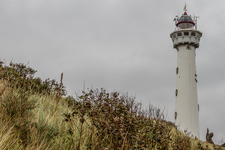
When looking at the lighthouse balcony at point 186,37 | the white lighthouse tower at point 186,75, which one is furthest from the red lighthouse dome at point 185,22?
the lighthouse balcony at point 186,37

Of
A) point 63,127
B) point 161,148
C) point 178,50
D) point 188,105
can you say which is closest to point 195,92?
point 188,105

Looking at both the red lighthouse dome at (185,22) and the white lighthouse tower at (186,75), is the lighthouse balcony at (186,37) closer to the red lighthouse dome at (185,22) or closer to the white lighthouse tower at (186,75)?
the white lighthouse tower at (186,75)

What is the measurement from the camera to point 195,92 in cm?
2072

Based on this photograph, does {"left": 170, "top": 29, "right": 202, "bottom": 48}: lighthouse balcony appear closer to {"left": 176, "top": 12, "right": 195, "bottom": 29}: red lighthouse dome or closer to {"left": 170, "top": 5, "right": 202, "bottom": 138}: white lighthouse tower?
{"left": 170, "top": 5, "right": 202, "bottom": 138}: white lighthouse tower

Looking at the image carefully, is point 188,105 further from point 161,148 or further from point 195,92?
point 161,148

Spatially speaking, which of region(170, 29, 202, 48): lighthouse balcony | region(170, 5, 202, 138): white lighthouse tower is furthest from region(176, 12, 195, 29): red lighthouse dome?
region(170, 29, 202, 48): lighthouse balcony

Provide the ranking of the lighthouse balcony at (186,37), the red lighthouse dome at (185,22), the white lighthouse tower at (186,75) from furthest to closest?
the red lighthouse dome at (185,22)
the lighthouse balcony at (186,37)
the white lighthouse tower at (186,75)

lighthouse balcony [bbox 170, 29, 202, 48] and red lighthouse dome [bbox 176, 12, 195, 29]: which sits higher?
red lighthouse dome [bbox 176, 12, 195, 29]

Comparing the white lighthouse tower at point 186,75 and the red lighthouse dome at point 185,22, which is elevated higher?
the red lighthouse dome at point 185,22

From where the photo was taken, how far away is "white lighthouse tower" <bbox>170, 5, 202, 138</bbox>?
19.8m

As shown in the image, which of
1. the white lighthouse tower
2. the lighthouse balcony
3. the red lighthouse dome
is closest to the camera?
the white lighthouse tower

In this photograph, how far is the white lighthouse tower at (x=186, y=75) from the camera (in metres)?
19.8

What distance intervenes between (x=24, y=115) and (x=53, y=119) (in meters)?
0.71

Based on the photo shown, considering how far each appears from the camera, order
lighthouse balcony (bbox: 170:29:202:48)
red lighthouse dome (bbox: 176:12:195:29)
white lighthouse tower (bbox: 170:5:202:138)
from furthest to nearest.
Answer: red lighthouse dome (bbox: 176:12:195:29) < lighthouse balcony (bbox: 170:29:202:48) < white lighthouse tower (bbox: 170:5:202:138)
